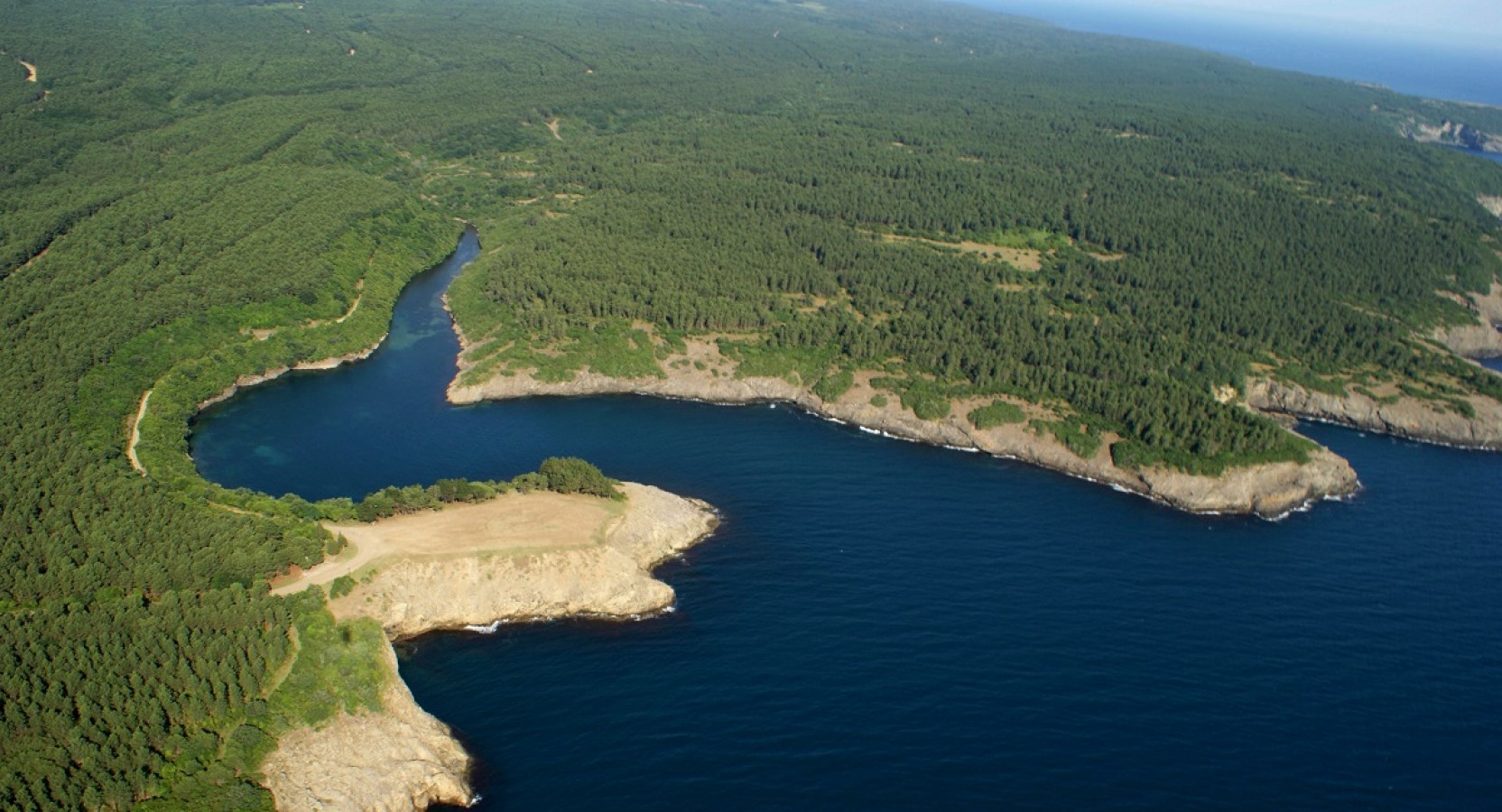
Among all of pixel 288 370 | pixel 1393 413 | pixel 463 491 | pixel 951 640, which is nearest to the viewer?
pixel 951 640

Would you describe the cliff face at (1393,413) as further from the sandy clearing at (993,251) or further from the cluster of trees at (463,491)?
the cluster of trees at (463,491)

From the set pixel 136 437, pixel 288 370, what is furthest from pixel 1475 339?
pixel 136 437

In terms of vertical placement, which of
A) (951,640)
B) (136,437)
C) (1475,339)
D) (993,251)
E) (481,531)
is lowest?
(136,437)

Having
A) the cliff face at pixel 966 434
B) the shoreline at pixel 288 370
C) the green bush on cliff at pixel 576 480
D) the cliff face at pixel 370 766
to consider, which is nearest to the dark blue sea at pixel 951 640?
the cliff face at pixel 966 434

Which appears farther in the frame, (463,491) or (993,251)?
(993,251)

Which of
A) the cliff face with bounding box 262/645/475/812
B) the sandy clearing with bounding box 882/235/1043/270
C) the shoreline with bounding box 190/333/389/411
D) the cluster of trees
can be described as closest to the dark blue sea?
the cliff face with bounding box 262/645/475/812

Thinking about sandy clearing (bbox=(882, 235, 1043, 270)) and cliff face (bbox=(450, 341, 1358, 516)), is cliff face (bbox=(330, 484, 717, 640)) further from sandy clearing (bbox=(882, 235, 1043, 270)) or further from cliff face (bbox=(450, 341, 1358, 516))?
sandy clearing (bbox=(882, 235, 1043, 270))

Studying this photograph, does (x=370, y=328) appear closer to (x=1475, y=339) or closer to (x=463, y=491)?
(x=463, y=491)
